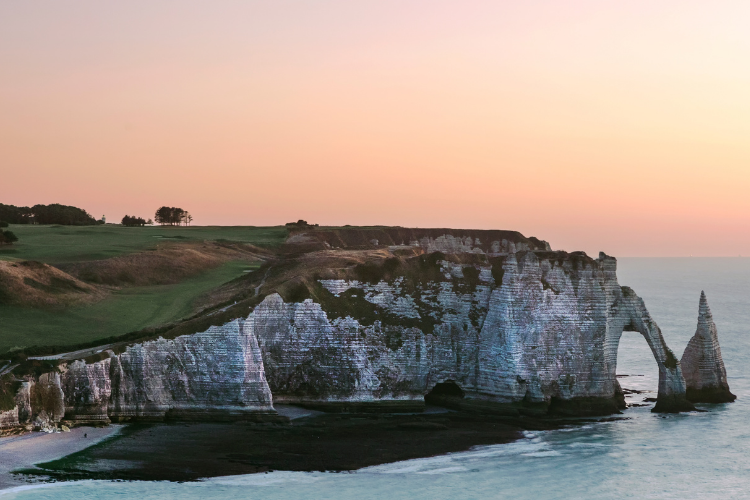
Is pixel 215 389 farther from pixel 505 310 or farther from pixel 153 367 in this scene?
pixel 505 310

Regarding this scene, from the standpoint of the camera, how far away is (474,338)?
55.4 meters

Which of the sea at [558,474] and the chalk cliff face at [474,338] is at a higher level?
the chalk cliff face at [474,338]

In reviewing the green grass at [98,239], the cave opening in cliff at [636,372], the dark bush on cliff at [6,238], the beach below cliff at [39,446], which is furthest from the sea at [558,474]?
the dark bush on cliff at [6,238]

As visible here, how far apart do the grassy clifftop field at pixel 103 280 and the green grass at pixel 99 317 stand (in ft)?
0.19

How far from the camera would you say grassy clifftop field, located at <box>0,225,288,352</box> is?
5288 centimetres

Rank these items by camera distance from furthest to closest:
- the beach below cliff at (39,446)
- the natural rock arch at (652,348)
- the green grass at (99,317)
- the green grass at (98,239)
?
1. the green grass at (98,239)
2. the natural rock arch at (652,348)
3. the green grass at (99,317)
4. the beach below cliff at (39,446)

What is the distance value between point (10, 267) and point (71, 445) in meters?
23.9

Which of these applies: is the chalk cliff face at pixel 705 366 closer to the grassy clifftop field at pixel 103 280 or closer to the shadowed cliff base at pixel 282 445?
the shadowed cliff base at pixel 282 445

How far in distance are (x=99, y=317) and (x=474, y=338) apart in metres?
26.1

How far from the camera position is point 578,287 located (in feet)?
184

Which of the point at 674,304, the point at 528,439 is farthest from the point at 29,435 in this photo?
the point at 674,304

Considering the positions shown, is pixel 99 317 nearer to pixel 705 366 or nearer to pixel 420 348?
pixel 420 348

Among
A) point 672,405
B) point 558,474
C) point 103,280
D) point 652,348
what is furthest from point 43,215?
point 558,474

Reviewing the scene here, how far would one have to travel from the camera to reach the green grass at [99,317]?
50.1m
